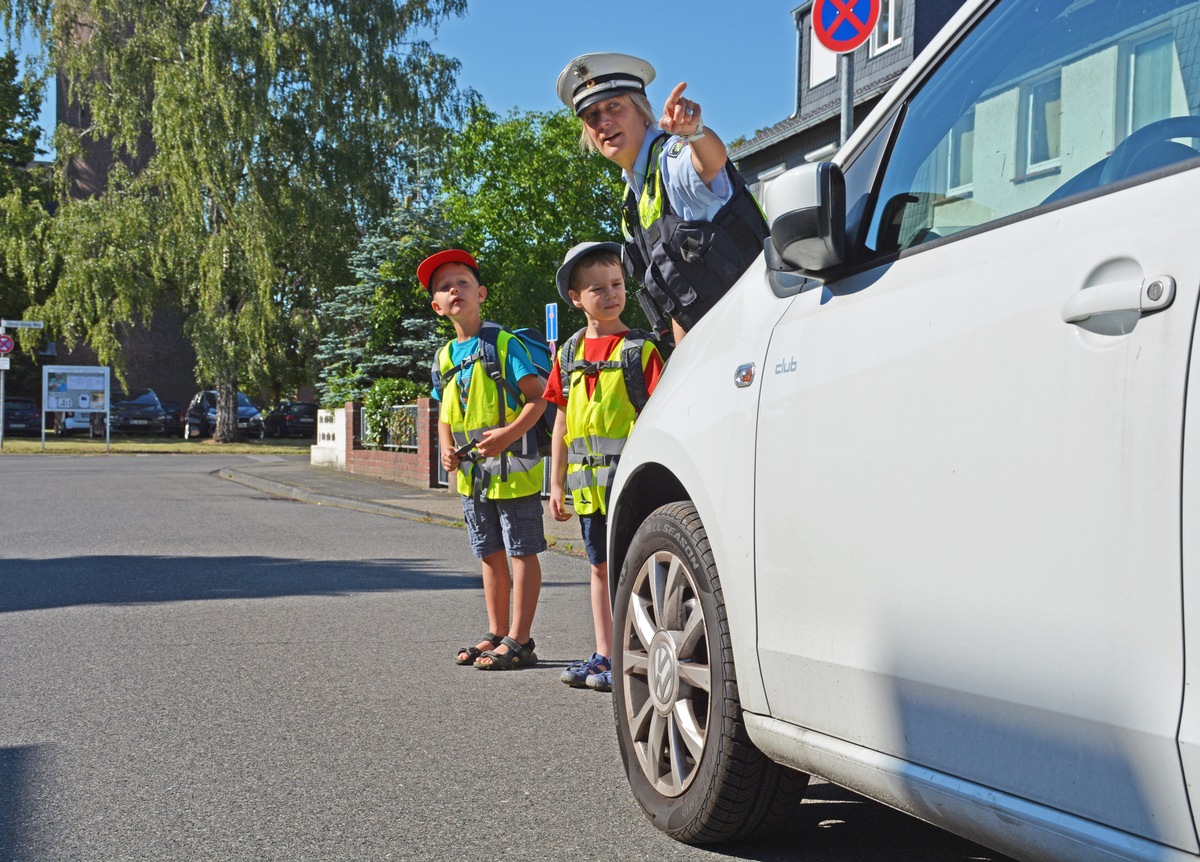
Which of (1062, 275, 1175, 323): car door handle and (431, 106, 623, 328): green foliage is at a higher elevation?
(431, 106, 623, 328): green foliage

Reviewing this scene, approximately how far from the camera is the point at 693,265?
4453 mm

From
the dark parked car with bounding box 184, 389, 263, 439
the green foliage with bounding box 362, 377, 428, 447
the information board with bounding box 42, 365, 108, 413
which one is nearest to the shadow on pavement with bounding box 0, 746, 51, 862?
the green foliage with bounding box 362, 377, 428, 447

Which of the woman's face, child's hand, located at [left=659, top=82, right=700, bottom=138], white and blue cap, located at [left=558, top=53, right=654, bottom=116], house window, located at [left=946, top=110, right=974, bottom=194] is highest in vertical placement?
white and blue cap, located at [left=558, top=53, right=654, bottom=116]

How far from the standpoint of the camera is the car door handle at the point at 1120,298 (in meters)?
1.99

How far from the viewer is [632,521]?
4098mm

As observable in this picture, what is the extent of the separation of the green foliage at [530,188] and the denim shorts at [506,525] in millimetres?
49012

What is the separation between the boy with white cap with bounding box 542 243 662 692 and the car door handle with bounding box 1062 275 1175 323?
131 inches

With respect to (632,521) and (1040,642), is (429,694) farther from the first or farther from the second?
(1040,642)

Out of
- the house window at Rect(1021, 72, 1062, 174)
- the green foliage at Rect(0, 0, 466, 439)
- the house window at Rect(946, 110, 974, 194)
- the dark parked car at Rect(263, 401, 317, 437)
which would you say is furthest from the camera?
the dark parked car at Rect(263, 401, 317, 437)

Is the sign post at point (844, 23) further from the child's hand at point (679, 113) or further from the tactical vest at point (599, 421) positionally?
the child's hand at point (679, 113)

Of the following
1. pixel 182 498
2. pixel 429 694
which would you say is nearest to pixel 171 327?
pixel 182 498

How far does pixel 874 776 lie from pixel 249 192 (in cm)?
3429

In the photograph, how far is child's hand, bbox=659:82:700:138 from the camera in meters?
A: 3.79

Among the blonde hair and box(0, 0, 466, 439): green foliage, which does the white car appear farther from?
box(0, 0, 466, 439): green foliage
